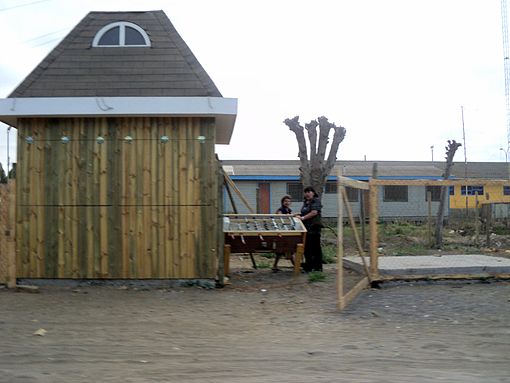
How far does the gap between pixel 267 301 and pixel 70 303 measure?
3.05 m

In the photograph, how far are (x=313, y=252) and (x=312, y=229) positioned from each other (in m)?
0.52

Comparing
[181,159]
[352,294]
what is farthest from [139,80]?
[352,294]

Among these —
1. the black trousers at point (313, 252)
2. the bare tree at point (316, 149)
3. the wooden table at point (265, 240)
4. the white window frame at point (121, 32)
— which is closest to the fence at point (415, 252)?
the black trousers at point (313, 252)

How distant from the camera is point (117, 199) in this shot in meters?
10.3

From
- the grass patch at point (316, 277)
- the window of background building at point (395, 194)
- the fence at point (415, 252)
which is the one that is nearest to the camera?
the fence at point (415, 252)

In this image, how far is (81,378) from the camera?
5223mm

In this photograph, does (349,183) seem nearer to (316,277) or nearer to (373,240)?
(373,240)

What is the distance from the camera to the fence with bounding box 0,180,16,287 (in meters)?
10.1

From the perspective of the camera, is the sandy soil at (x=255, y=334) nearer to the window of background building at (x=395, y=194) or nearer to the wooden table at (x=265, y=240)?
the wooden table at (x=265, y=240)

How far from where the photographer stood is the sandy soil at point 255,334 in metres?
5.46

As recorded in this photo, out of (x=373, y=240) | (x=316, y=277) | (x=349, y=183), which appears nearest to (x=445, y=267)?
(x=373, y=240)

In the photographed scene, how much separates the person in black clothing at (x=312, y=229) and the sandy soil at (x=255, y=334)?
61.9 inches

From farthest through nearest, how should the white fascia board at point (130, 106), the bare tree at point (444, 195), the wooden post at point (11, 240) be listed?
1. the bare tree at point (444, 195)
2. the wooden post at point (11, 240)
3. the white fascia board at point (130, 106)

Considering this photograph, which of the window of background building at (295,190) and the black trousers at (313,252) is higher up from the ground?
the window of background building at (295,190)
